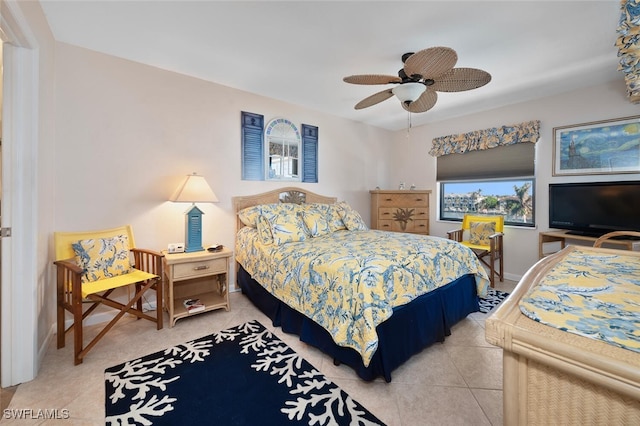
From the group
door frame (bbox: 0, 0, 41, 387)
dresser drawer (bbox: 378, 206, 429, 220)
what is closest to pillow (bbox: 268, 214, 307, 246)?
door frame (bbox: 0, 0, 41, 387)

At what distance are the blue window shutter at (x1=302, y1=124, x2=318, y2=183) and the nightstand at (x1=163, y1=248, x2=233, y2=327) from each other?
5.87 ft

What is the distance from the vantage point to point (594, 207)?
119 inches

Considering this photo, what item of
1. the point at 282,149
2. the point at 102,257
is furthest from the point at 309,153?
the point at 102,257

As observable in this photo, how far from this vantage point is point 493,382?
1709 millimetres

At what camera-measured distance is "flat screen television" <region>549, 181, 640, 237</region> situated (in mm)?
2820

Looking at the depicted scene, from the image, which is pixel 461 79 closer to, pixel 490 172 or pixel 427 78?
pixel 427 78

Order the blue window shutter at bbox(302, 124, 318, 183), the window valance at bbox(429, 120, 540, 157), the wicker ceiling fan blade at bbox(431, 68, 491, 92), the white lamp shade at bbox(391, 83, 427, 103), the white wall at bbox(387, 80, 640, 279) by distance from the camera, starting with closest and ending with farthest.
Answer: the wicker ceiling fan blade at bbox(431, 68, 491, 92) → the white lamp shade at bbox(391, 83, 427, 103) → the white wall at bbox(387, 80, 640, 279) → the window valance at bbox(429, 120, 540, 157) → the blue window shutter at bbox(302, 124, 318, 183)

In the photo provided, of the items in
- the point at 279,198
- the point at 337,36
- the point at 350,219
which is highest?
the point at 337,36

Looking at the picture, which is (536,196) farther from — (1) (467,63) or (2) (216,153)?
(2) (216,153)

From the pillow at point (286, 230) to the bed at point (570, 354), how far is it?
214 cm

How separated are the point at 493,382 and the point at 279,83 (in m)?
3.39

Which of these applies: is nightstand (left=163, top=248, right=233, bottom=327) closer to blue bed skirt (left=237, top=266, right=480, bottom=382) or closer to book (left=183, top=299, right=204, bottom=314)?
book (left=183, top=299, right=204, bottom=314)

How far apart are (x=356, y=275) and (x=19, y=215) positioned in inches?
86.1

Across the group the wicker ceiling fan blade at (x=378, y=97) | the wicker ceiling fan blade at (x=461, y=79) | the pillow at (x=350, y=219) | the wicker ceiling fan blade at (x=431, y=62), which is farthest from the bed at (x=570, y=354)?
the pillow at (x=350, y=219)
